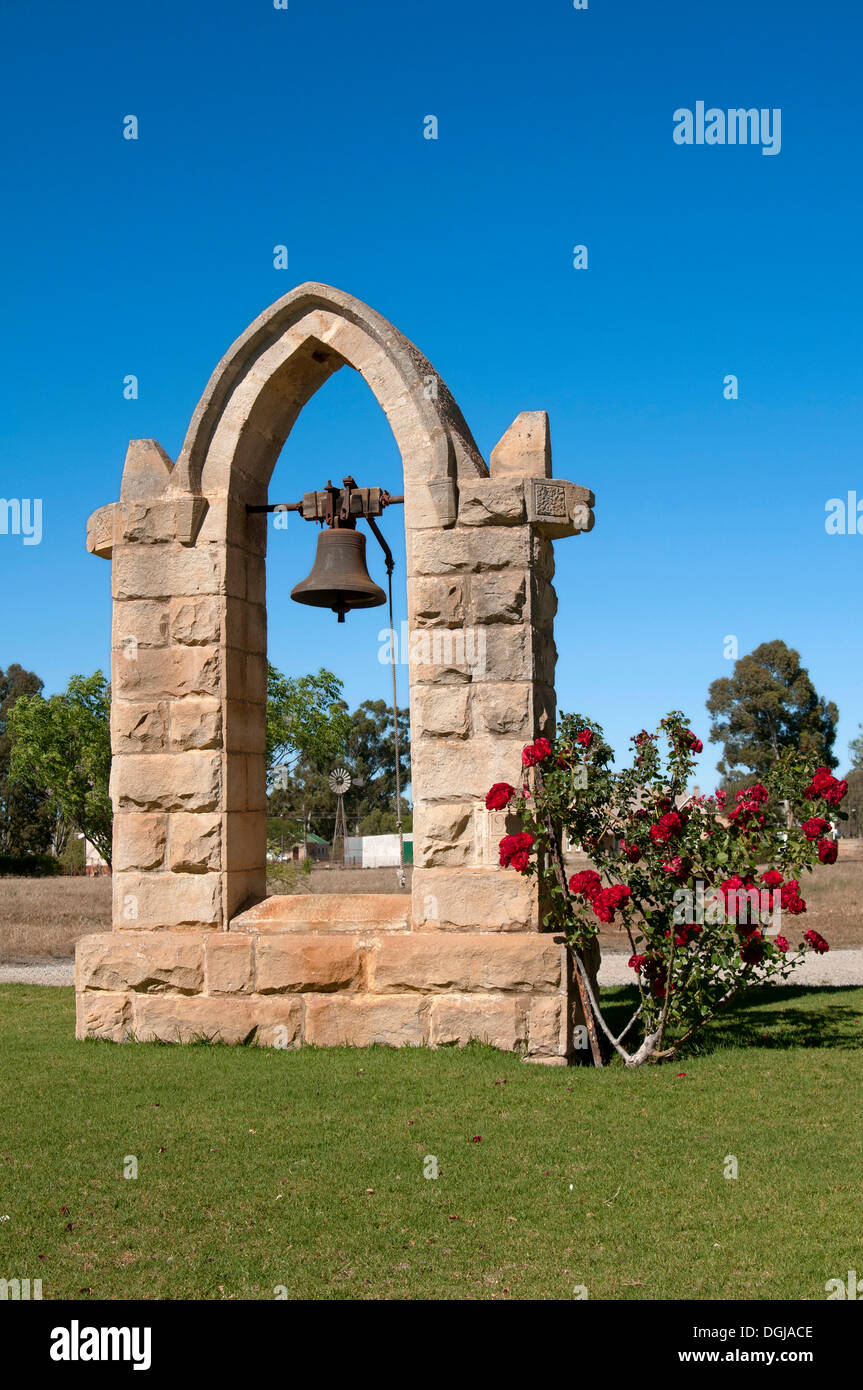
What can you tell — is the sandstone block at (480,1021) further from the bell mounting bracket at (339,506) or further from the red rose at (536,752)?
the bell mounting bracket at (339,506)

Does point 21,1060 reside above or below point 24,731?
below

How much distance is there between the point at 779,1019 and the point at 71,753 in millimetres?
13672

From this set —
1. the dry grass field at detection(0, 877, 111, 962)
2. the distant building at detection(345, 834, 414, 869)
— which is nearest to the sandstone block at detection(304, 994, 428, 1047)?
the dry grass field at detection(0, 877, 111, 962)

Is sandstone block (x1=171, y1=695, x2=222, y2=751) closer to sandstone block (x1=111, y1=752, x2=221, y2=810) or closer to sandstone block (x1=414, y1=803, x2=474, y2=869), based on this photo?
sandstone block (x1=111, y1=752, x2=221, y2=810)

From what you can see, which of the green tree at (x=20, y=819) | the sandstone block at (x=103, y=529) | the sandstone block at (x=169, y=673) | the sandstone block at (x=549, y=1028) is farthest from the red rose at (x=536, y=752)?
the green tree at (x=20, y=819)

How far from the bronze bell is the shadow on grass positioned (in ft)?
11.5

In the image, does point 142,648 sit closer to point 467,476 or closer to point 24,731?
point 467,476

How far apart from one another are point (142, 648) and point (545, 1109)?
3938 mm

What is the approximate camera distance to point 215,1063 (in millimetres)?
6434

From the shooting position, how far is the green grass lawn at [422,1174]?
3574mm

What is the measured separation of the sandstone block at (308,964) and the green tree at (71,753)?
37.2 feet

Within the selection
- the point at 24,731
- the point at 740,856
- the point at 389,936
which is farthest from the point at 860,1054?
the point at 24,731
